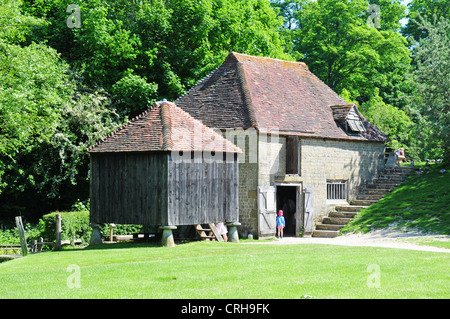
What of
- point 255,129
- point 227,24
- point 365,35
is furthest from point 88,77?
point 365,35

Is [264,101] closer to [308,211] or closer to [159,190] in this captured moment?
[308,211]

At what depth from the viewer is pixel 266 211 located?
92.1 ft

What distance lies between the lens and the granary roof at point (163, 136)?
921 inches

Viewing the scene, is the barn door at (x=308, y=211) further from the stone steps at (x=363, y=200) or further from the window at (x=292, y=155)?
the window at (x=292, y=155)

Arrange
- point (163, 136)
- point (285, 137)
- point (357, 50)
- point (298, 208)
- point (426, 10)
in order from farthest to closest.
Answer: point (426, 10), point (357, 50), point (298, 208), point (285, 137), point (163, 136)

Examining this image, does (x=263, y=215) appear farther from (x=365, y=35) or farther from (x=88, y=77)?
(x=365, y=35)

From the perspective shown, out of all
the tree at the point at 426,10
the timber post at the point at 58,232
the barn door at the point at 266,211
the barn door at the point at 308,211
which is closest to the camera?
the timber post at the point at 58,232

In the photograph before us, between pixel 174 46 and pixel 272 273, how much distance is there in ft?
81.3

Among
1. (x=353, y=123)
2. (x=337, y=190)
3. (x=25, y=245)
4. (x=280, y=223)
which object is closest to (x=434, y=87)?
(x=353, y=123)

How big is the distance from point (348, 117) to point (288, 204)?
5526mm

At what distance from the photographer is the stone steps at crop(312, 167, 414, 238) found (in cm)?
2994

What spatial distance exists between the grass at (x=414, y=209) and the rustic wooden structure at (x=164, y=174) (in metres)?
7.40

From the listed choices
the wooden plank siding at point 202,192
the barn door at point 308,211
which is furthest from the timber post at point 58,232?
the barn door at point 308,211
